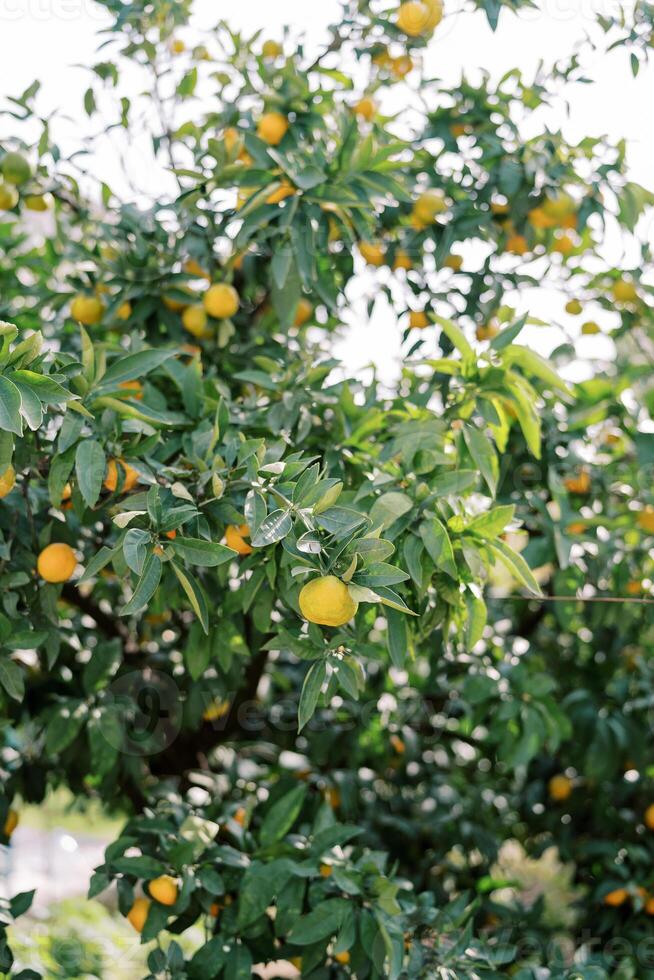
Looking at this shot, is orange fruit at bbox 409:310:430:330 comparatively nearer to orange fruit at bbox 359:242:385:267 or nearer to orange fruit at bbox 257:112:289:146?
orange fruit at bbox 359:242:385:267

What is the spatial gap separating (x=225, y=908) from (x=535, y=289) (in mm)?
1336

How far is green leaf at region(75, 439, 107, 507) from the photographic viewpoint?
1059 millimetres

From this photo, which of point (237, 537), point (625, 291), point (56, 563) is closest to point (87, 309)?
point (56, 563)

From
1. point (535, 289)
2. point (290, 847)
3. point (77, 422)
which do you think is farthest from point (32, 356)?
point (535, 289)

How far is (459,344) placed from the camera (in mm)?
1312

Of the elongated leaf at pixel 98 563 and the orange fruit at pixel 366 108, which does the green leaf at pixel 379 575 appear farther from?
the orange fruit at pixel 366 108

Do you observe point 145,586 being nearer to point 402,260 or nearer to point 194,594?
point 194,594

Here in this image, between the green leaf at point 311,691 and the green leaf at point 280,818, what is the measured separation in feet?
1.67

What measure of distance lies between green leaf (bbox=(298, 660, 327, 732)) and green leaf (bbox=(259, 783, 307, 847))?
1.67 ft

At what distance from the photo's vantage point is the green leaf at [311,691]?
99 centimetres

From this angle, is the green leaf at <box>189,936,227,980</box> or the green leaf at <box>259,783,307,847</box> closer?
the green leaf at <box>189,936,227,980</box>

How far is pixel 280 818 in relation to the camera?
1.48 m

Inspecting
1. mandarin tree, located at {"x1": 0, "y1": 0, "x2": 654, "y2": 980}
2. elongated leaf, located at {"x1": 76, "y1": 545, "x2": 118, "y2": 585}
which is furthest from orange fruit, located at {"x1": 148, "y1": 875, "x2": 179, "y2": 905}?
elongated leaf, located at {"x1": 76, "y1": 545, "x2": 118, "y2": 585}

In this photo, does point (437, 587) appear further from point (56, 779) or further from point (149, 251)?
point (56, 779)
